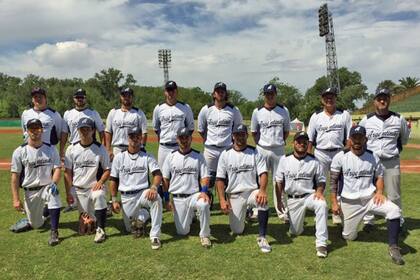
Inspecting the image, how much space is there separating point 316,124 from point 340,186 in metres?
1.21

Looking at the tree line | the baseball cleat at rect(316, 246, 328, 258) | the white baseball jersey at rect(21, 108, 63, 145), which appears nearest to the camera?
the baseball cleat at rect(316, 246, 328, 258)

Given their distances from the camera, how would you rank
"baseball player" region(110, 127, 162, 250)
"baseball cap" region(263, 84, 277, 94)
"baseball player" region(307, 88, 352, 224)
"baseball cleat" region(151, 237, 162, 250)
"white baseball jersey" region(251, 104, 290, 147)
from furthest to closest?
"white baseball jersey" region(251, 104, 290, 147) → "baseball cap" region(263, 84, 277, 94) → "baseball player" region(307, 88, 352, 224) → "baseball player" region(110, 127, 162, 250) → "baseball cleat" region(151, 237, 162, 250)

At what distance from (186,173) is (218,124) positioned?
1.26 metres

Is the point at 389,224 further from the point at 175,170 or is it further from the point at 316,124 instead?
the point at 175,170

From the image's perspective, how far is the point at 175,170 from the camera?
5.95m

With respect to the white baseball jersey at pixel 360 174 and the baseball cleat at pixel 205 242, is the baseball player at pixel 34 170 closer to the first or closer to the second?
the baseball cleat at pixel 205 242

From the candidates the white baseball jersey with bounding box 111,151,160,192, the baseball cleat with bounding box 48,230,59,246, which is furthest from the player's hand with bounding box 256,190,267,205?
the baseball cleat with bounding box 48,230,59,246

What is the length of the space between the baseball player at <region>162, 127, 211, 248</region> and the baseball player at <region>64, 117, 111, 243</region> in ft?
3.39

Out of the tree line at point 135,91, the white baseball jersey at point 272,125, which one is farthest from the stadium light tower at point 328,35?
the white baseball jersey at point 272,125

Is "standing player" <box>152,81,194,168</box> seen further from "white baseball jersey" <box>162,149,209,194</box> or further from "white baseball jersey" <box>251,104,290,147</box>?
"white baseball jersey" <box>251,104,290,147</box>

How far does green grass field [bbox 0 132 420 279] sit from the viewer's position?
4.59 m

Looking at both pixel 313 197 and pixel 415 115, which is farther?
pixel 415 115

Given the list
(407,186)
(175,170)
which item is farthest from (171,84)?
(407,186)

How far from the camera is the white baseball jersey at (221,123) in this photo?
6.80 meters
